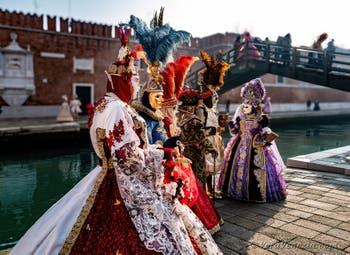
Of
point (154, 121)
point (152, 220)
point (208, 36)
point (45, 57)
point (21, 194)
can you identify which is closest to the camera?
point (152, 220)

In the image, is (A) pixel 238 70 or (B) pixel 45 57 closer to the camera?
(A) pixel 238 70

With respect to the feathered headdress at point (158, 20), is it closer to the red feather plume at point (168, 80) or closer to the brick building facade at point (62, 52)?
the red feather plume at point (168, 80)

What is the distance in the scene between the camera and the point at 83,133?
1372 centimetres

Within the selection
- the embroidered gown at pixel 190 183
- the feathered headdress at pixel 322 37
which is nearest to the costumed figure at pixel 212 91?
the embroidered gown at pixel 190 183

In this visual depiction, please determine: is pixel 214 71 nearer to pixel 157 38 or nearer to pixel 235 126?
pixel 235 126

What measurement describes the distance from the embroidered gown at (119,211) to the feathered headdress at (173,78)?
40.1 inches

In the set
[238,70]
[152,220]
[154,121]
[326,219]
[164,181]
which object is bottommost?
[326,219]

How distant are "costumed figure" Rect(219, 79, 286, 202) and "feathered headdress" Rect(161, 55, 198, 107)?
1420 millimetres

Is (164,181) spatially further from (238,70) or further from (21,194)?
(238,70)

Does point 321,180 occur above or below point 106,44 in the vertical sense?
below

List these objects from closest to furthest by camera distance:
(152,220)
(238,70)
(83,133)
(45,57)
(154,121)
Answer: (152,220), (154,121), (83,133), (238,70), (45,57)

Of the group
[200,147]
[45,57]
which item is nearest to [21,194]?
[200,147]

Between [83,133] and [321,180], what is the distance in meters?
10.5

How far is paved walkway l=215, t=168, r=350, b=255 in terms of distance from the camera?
3117 mm
